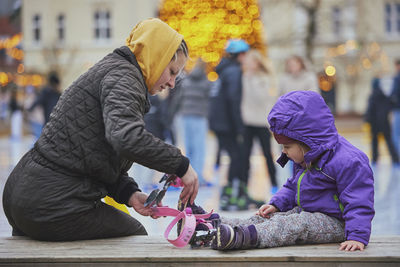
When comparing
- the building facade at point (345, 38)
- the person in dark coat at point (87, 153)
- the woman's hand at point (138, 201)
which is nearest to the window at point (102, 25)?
the building facade at point (345, 38)

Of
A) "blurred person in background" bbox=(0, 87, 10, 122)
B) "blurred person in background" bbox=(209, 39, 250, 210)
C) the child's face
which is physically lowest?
"blurred person in background" bbox=(0, 87, 10, 122)

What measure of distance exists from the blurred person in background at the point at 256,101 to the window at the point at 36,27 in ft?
139

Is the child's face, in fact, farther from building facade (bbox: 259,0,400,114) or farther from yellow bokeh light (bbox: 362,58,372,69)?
yellow bokeh light (bbox: 362,58,372,69)

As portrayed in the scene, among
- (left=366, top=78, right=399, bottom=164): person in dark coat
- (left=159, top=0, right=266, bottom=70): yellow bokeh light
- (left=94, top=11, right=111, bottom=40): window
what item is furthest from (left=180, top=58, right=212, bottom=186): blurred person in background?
(left=94, top=11, right=111, bottom=40): window

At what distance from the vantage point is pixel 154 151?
3049mm

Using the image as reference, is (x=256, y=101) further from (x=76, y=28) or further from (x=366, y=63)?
(x=76, y=28)

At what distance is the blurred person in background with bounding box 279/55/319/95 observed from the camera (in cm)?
955

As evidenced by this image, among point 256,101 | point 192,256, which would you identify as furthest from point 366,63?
point 192,256

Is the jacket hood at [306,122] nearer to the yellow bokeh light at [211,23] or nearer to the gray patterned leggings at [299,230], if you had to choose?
the gray patterned leggings at [299,230]

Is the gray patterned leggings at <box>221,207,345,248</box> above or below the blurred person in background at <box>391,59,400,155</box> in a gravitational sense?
above

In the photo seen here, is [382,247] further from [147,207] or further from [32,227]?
[32,227]

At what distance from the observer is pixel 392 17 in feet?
143

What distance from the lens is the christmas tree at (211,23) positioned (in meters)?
44.8

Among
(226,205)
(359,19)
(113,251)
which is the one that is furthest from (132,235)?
(359,19)
